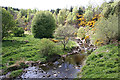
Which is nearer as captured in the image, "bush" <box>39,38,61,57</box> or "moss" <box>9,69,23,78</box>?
"moss" <box>9,69,23,78</box>

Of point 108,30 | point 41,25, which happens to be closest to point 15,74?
point 108,30

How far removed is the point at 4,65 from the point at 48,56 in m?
7.89

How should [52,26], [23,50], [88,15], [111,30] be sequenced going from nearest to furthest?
[111,30] → [23,50] → [52,26] → [88,15]

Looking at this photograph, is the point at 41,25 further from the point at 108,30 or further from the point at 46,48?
the point at 108,30

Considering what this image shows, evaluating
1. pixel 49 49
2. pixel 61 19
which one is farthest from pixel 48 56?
pixel 61 19

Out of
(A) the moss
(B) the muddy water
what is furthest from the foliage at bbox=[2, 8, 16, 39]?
(A) the moss

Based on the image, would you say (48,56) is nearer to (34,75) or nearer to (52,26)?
(34,75)

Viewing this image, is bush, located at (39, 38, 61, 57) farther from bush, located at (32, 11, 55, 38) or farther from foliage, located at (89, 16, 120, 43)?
bush, located at (32, 11, 55, 38)

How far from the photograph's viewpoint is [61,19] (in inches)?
2872

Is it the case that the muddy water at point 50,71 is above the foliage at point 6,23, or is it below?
below

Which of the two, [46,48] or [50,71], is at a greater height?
[46,48]

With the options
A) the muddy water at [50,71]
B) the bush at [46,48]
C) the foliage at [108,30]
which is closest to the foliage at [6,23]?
the bush at [46,48]

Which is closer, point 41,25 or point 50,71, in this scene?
point 50,71

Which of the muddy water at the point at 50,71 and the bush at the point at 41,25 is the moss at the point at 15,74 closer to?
the muddy water at the point at 50,71
